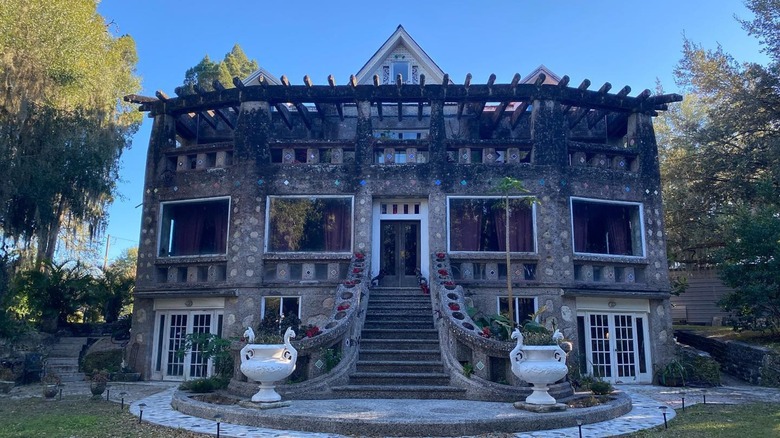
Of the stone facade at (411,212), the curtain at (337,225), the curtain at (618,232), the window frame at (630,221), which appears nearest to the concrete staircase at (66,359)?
the stone facade at (411,212)

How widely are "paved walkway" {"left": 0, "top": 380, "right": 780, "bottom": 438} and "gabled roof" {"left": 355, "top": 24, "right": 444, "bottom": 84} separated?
41.6ft

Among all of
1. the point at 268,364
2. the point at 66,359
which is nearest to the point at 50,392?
the point at 268,364

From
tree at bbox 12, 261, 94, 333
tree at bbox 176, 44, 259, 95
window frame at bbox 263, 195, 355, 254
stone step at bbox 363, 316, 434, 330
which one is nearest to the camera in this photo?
stone step at bbox 363, 316, 434, 330

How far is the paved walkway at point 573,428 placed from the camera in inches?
315

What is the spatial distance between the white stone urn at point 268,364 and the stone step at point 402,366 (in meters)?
2.37

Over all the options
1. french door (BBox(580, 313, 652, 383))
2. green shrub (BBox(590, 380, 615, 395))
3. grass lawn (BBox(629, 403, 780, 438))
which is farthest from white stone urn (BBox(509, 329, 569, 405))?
french door (BBox(580, 313, 652, 383))

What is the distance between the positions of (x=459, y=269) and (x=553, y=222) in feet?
10.1

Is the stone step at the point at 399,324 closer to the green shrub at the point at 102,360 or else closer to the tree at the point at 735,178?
the green shrub at the point at 102,360

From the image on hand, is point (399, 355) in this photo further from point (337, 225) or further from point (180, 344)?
point (180, 344)

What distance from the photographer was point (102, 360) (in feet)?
52.8

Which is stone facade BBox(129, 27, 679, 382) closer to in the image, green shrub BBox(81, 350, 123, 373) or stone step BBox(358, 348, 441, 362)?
green shrub BBox(81, 350, 123, 373)

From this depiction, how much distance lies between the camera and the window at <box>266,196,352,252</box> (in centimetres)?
1599

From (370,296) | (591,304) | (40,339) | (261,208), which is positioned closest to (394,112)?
(261,208)

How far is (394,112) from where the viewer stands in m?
19.3
